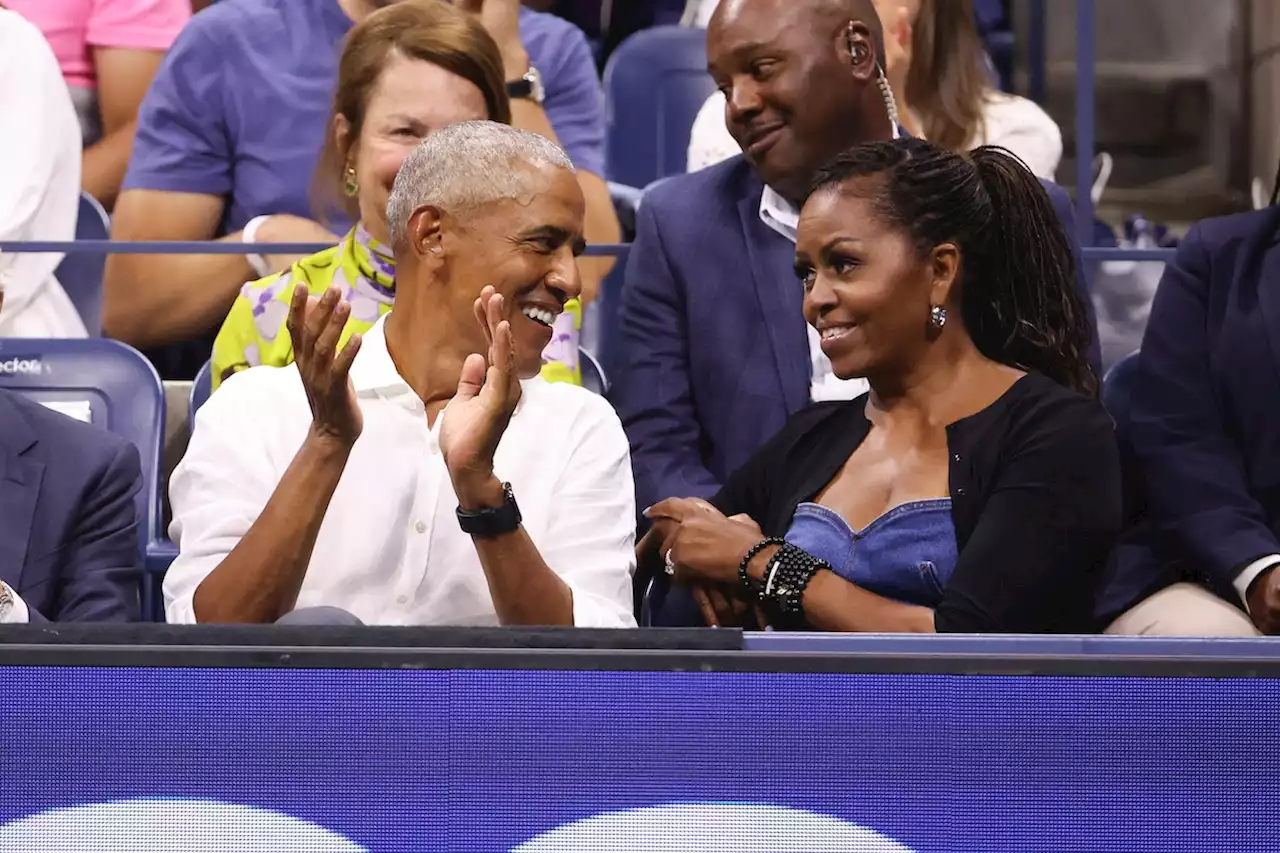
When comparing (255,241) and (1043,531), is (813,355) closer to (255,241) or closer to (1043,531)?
(1043,531)

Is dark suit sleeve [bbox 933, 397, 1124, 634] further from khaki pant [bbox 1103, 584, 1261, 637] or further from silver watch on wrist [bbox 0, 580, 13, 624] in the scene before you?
silver watch on wrist [bbox 0, 580, 13, 624]

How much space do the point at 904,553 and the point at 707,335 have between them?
0.63 meters

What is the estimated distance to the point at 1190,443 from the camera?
2.62 m

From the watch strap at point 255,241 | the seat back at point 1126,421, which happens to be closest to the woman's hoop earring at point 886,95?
the seat back at point 1126,421

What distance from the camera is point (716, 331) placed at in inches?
107

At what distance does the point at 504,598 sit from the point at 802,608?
37 centimetres

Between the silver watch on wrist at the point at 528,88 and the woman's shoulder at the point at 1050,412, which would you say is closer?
the woman's shoulder at the point at 1050,412

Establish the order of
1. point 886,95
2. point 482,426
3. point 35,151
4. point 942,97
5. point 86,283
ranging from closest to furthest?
1. point 482,426
2. point 886,95
3. point 35,151
4. point 86,283
5. point 942,97

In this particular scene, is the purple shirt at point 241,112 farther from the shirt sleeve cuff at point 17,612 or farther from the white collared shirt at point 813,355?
the shirt sleeve cuff at point 17,612

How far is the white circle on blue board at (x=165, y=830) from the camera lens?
147 centimetres

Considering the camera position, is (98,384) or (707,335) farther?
(98,384)

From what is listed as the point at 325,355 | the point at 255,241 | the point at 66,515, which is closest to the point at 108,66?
the point at 255,241

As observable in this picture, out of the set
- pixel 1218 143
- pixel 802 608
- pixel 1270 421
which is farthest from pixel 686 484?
pixel 1218 143

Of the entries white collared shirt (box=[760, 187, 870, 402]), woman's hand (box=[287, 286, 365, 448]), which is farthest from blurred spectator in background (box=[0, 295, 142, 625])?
white collared shirt (box=[760, 187, 870, 402])
